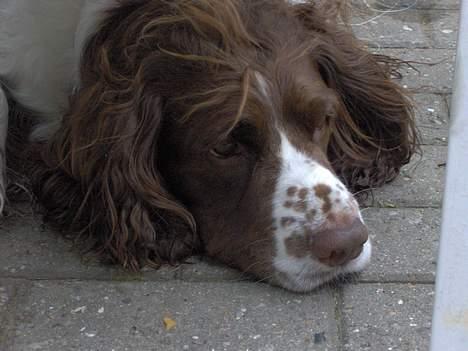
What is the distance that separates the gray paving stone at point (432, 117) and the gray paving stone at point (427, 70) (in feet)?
0.29

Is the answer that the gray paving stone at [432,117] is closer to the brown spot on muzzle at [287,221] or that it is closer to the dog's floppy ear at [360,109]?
the dog's floppy ear at [360,109]

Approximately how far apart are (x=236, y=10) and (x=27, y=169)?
3.36 feet

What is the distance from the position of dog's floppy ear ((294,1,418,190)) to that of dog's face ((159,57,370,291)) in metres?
0.32

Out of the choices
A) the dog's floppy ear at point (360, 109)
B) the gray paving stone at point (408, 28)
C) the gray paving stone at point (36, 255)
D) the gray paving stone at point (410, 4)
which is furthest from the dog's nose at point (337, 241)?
the gray paving stone at point (410, 4)

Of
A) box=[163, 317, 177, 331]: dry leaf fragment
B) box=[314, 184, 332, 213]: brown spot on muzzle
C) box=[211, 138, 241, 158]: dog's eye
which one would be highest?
box=[211, 138, 241, 158]: dog's eye

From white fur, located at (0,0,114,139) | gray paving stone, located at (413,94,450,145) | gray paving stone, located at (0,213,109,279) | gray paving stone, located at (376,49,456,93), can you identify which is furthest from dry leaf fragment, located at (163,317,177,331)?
gray paving stone, located at (376,49,456,93)

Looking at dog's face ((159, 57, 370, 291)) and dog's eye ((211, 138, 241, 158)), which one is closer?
dog's face ((159, 57, 370, 291))

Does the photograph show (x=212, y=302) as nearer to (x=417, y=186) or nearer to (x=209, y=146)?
(x=209, y=146)

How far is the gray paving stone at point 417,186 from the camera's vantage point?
12.0ft

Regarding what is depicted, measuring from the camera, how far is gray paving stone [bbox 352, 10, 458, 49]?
5.12 metres

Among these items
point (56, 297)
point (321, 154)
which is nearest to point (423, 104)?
point (321, 154)

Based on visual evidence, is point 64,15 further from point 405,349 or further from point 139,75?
point 405,349

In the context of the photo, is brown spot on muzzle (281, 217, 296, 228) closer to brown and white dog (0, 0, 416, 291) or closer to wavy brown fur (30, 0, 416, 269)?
brown and white dog (0, 0, 416, 291)

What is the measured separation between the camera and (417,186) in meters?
3.77
